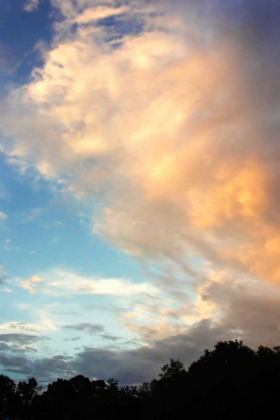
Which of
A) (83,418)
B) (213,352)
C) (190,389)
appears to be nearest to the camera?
(190,389)

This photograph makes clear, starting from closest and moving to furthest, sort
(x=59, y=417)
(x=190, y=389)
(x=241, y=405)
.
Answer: (x=241, y=405) → (x=190, y=389) → (x=59, y=417)

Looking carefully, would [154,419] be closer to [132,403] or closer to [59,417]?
[132,403]

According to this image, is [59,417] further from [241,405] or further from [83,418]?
[241,405]

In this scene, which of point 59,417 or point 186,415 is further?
point 59,417

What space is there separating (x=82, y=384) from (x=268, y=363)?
84662 millimetres

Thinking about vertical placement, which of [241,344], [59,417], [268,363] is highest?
[241,344]

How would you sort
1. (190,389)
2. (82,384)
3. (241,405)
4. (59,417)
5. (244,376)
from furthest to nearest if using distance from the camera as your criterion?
1. (82,384)
2. (59,417)
3. (190,389)
4. (244,376)
5. (241,405)

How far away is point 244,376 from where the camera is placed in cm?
4341

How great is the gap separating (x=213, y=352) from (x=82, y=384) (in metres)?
53.9

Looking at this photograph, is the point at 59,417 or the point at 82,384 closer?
the point at 59,417

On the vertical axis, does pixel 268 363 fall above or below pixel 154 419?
above

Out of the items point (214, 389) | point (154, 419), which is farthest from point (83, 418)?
point (214, 389)

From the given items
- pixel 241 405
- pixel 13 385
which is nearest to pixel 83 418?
pixel 241 405

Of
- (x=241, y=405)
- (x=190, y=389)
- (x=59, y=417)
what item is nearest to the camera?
(x=241, y=405)
